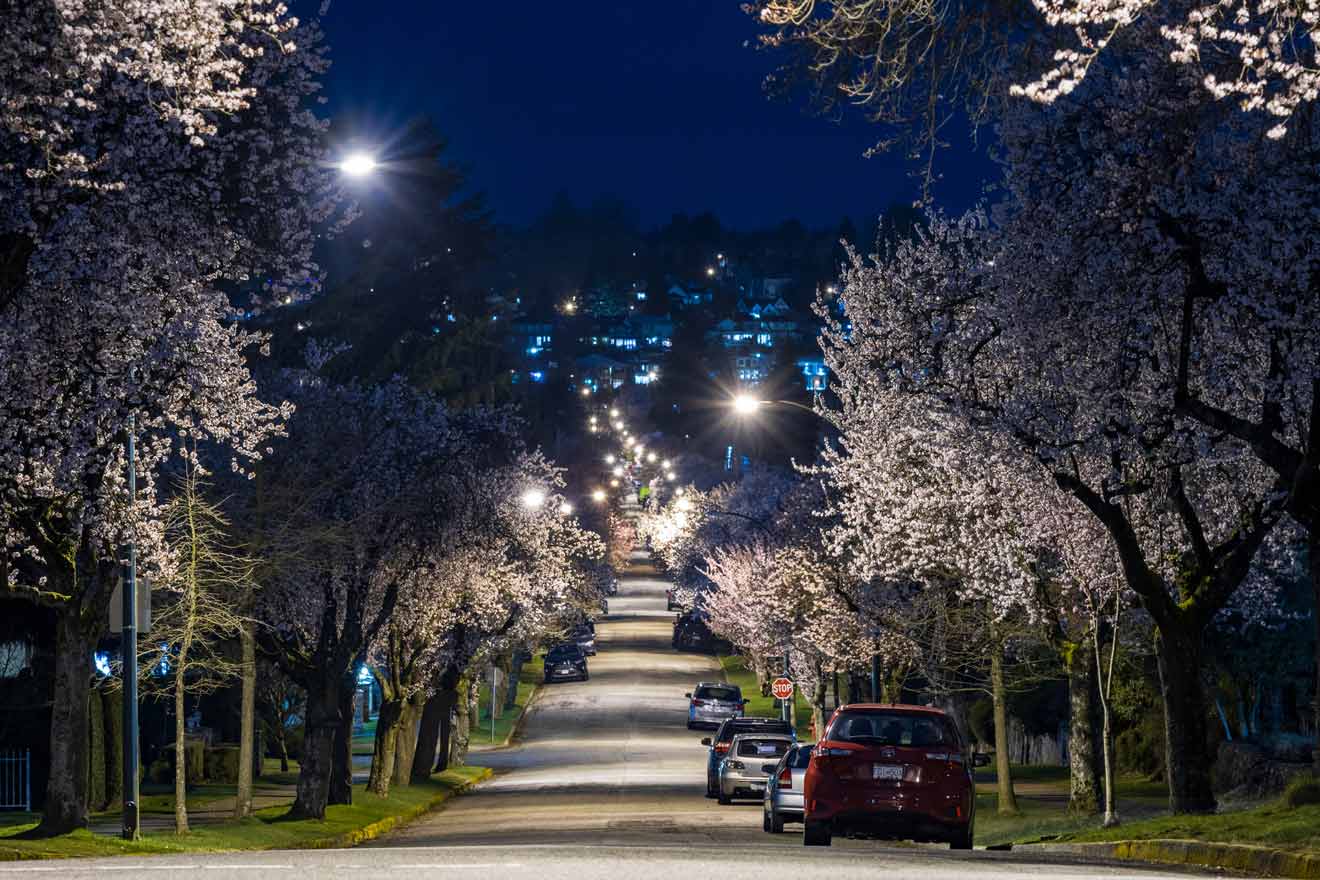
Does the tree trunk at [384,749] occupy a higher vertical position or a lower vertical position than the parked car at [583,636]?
lower

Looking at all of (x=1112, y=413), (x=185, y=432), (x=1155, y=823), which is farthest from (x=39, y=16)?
(x=1155, y=823)

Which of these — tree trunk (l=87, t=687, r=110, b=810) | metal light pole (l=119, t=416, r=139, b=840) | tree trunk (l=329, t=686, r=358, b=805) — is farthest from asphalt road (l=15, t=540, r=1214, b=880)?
tree trunk (l=87, t=687, r=110, b=810)

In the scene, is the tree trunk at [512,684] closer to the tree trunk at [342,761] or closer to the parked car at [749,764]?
the tree trunk at [342,761]

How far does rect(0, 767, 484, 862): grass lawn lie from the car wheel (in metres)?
7.49

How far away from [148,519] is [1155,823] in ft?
43.3

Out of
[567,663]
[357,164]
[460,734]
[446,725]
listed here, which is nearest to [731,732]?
[446,725]

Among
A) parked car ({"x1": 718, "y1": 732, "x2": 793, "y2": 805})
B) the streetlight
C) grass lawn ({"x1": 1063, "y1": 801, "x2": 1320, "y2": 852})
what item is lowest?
parked car ({"x1": 718, "y1": 732, "x2": 793, "y2": 805})

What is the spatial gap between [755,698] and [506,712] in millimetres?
12384

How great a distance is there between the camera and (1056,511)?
86.2ft

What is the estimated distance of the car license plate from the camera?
65.0 ft

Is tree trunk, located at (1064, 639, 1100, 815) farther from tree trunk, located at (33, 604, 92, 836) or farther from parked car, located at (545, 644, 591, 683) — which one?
parked car, located at (545, 644, 591, 683)

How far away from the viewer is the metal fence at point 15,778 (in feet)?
135

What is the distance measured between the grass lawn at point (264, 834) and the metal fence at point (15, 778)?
24.9ft

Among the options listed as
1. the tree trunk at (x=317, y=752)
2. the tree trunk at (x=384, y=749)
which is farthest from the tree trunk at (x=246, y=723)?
the tree trunk at (x=384, y=749)
